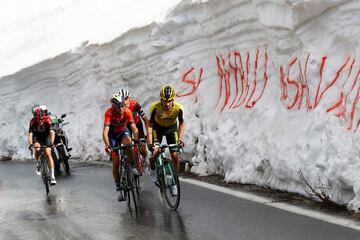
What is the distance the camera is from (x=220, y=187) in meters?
10.8

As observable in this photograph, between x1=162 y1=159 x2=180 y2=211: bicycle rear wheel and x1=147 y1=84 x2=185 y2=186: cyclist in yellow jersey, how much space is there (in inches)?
13.4

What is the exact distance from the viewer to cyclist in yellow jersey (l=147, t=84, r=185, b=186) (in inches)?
374

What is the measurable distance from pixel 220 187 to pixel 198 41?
6274mm

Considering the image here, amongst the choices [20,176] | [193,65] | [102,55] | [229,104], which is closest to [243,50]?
[229,104]

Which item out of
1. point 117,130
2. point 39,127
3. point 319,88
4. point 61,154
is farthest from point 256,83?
point 61,154

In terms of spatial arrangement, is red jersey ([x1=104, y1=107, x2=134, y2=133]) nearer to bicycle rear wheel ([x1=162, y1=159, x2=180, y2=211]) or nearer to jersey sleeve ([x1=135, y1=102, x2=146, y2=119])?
bicycle rear wheel ([x1=162, y1=159, x2=180, y2=211])

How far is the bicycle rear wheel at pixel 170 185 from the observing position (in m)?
9.16

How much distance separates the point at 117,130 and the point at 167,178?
1.67 meters

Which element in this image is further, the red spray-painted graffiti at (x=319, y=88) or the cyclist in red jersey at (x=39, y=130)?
the cyclist in red jersey at (x=39, y=130)

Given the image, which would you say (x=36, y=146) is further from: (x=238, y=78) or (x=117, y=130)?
(x=238, y=78)

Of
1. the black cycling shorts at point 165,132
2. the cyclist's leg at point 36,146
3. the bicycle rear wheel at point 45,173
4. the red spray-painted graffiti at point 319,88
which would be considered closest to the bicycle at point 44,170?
the bicycle rear wheel at point 45,173

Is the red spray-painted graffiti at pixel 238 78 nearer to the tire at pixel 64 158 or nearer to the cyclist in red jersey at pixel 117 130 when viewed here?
the cyclist in red jersey at pixel 117 130

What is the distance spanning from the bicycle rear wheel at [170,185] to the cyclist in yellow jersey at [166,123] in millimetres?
341

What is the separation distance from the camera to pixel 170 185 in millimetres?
9273
